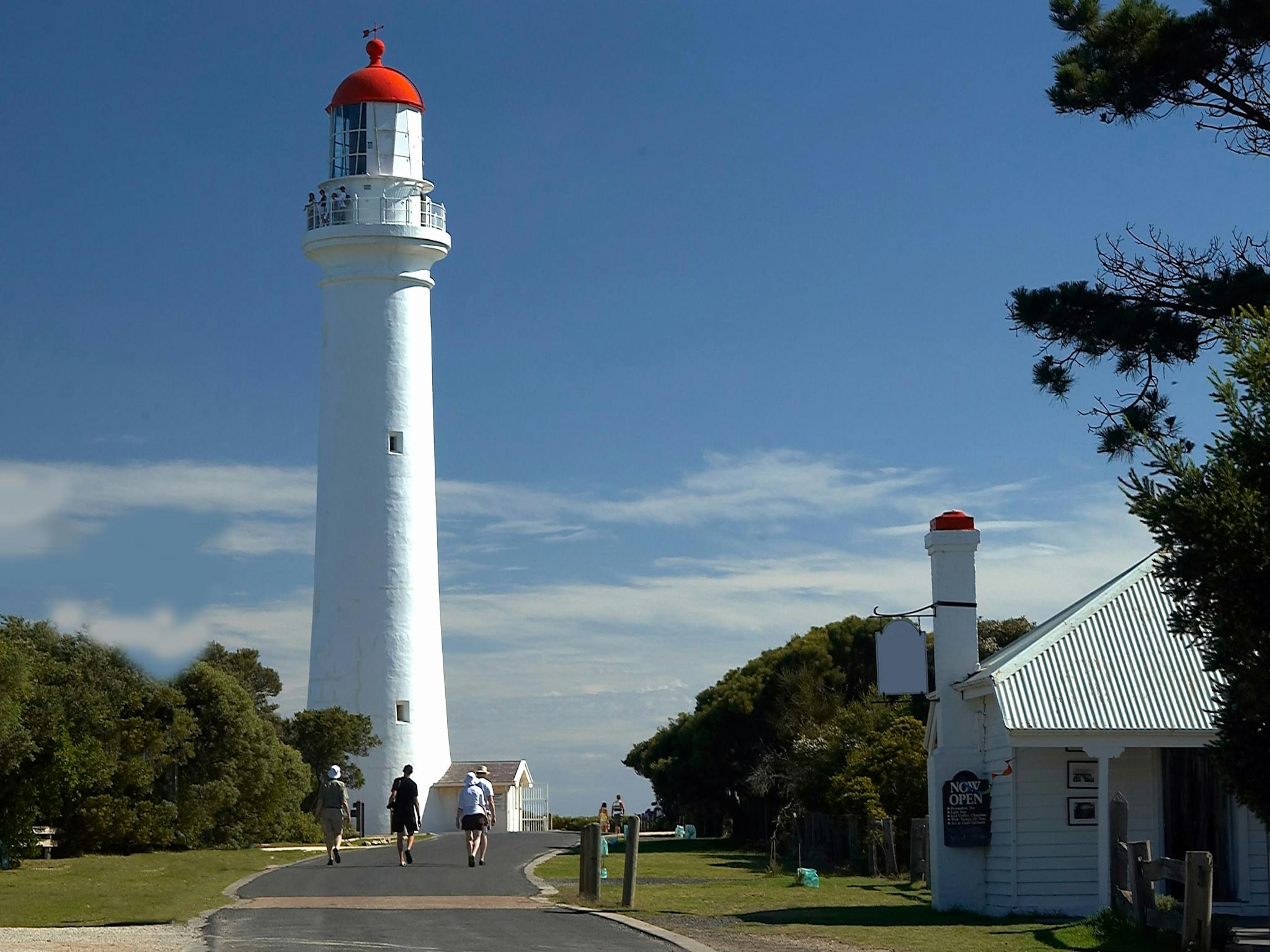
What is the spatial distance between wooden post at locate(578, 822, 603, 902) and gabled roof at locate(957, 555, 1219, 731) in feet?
16.5

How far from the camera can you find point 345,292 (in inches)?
1683

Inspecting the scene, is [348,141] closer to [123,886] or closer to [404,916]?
[123,886]

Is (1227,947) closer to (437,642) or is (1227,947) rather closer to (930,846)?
(930,846)

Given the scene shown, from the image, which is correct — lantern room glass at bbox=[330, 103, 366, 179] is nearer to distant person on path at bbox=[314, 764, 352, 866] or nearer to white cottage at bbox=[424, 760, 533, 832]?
white cottage at bbox=[424, 760, 533, 832]

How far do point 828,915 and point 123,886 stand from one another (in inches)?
356

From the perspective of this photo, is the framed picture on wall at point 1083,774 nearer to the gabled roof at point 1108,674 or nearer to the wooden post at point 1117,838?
the gabled roof at point 1108,674

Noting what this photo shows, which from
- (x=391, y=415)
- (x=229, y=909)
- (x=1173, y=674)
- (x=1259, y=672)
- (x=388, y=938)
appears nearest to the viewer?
(x=1259, y=672)

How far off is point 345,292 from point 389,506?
5.63 metres

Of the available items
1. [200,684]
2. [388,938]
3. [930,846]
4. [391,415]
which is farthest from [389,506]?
[388,938]

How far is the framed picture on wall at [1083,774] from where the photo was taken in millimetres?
20328

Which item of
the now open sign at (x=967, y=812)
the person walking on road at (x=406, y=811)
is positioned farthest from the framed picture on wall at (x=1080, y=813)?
the person walking on road at (x=406, y=811)

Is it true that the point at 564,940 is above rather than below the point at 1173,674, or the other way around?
below

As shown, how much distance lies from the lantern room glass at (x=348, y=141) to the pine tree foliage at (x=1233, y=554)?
3297 centimetres

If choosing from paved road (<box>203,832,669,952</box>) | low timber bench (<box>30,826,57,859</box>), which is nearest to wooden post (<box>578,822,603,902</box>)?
paved road (<box>203,832,669,952</box>)
